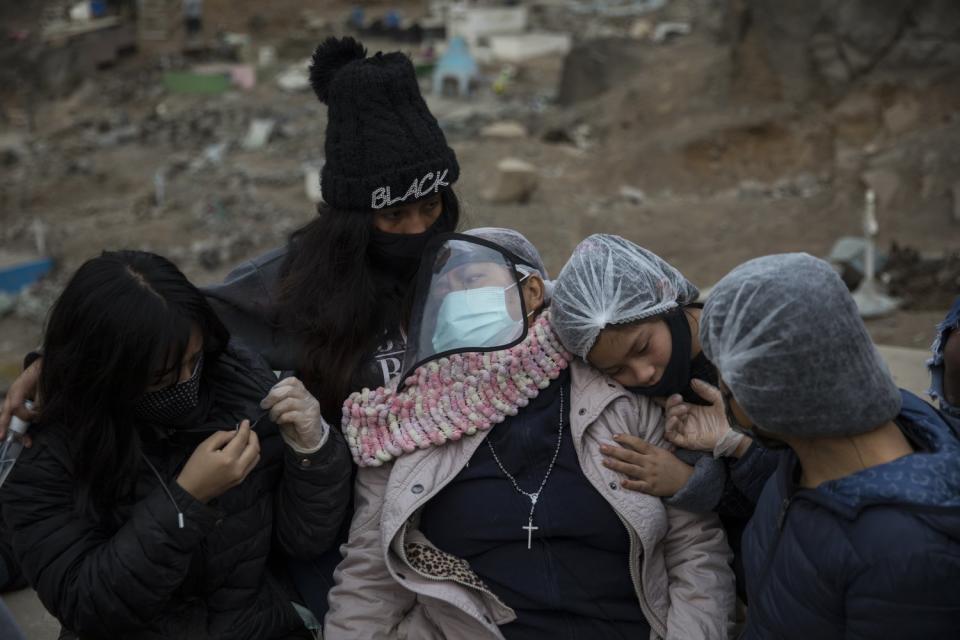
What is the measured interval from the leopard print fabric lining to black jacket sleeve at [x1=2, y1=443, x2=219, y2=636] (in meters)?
0.54

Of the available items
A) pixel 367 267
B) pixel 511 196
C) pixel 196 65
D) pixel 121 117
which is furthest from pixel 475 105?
pixel 367 267

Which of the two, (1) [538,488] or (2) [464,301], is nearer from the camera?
(1) [538,488]

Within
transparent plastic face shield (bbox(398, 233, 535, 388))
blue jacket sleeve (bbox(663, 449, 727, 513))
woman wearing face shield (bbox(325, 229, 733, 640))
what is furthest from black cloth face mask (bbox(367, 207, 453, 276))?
blue jacket sleeve (bbox(663, 449, 727, 513))

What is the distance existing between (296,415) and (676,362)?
1.01m

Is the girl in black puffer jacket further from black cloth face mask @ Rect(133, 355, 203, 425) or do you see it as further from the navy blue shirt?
the navy blue shirt

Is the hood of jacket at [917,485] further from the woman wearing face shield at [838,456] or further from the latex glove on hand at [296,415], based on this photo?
the latex glove on hand at [296,415]

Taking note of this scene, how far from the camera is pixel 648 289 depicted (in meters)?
2.56

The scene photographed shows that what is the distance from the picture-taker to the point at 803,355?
180 cm

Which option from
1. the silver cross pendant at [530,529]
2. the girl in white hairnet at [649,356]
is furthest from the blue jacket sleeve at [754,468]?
the silver cross pendant at [530,529]

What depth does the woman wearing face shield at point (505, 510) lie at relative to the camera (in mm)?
2551

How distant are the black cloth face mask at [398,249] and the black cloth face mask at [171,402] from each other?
0.78m

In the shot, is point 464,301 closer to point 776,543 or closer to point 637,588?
point 637,588

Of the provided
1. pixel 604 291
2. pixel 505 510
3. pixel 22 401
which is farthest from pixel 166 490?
pixel 604 291

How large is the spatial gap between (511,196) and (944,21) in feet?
16.9
